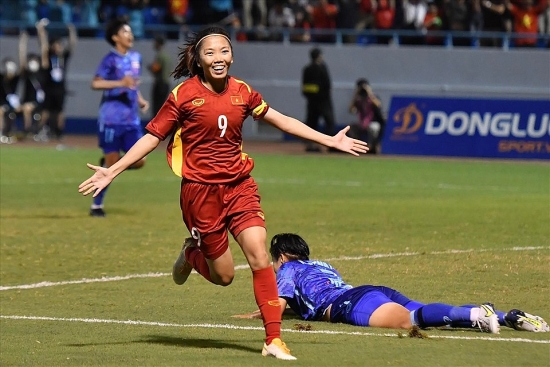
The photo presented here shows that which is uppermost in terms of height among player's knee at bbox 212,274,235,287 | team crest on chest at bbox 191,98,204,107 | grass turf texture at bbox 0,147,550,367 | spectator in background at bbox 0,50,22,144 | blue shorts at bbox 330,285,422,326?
team crest on chest at bbox 191,98,204,107

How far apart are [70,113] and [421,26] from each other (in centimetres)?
1135

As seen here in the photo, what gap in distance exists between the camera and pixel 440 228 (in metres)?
15.1

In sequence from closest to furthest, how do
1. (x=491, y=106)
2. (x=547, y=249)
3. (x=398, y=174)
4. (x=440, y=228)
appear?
(x=547, y=249) < (x=440, y=228) < (x=398, y=174) < (x=491, y=106)

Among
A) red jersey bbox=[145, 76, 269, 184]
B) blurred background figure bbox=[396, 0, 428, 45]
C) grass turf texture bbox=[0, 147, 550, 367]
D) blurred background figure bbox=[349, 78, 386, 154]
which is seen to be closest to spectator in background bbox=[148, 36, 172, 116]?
blurred background figure bbox=[396, 0, 428, 45]

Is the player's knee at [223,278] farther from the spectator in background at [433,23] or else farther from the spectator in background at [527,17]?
the spectator in background at [433,23]

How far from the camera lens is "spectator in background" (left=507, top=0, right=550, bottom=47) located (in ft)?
101

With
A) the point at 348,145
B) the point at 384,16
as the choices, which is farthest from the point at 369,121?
the point at 348,145

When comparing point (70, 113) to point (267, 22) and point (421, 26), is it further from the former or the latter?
point (421, 26)

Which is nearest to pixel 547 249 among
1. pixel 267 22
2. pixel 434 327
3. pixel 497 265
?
pixel 497 265

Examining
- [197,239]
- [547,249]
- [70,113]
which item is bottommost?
[70,113]

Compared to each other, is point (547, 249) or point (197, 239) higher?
point (197, 239)

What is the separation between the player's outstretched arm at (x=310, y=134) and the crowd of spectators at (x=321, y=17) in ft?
77.2

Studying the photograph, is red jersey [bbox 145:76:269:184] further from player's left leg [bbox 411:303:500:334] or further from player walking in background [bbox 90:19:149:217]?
player walking in background [bbox 90:19:149:217]

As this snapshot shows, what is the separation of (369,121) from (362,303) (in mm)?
19968
